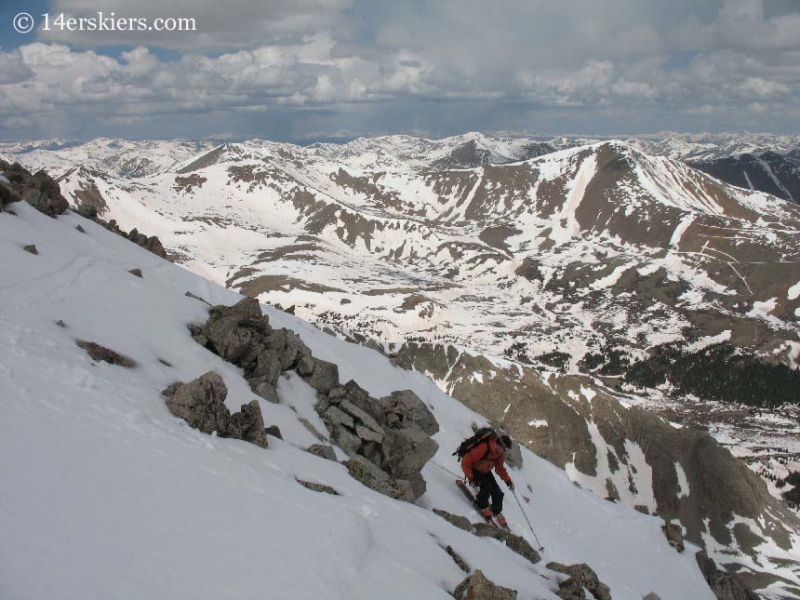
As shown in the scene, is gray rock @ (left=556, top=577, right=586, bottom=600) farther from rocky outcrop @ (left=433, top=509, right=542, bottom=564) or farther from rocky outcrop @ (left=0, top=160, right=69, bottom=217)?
rocky outcrop @ (left=0, top=160, right=69, bottom=217)

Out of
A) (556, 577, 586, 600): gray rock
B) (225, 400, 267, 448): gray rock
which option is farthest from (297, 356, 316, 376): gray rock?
(556, 577, 586, 600): gray rock

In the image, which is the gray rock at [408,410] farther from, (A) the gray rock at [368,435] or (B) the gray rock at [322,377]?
(A) the gray rock at [368,435]

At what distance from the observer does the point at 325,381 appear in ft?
102

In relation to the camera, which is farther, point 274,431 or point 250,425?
point 274,431

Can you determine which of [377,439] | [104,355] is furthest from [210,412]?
[377,439]

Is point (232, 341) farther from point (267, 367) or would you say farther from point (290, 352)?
point (290, 352)

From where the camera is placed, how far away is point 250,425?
61.1 ft

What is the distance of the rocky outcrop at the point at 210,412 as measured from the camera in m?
17.0

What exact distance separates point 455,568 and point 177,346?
1589 cm

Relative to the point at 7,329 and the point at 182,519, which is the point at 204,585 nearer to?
the point at 182,519

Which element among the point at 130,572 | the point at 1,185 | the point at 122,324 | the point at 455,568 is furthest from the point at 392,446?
the point at 1,185

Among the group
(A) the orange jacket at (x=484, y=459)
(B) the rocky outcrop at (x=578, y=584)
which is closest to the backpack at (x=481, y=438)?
(A) the orange jacket at (x=484, y=459)

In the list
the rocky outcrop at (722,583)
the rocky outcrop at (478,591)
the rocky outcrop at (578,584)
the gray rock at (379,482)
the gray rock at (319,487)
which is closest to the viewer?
the rocky outcrop at (478,591)

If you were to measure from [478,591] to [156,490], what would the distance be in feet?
26.5
